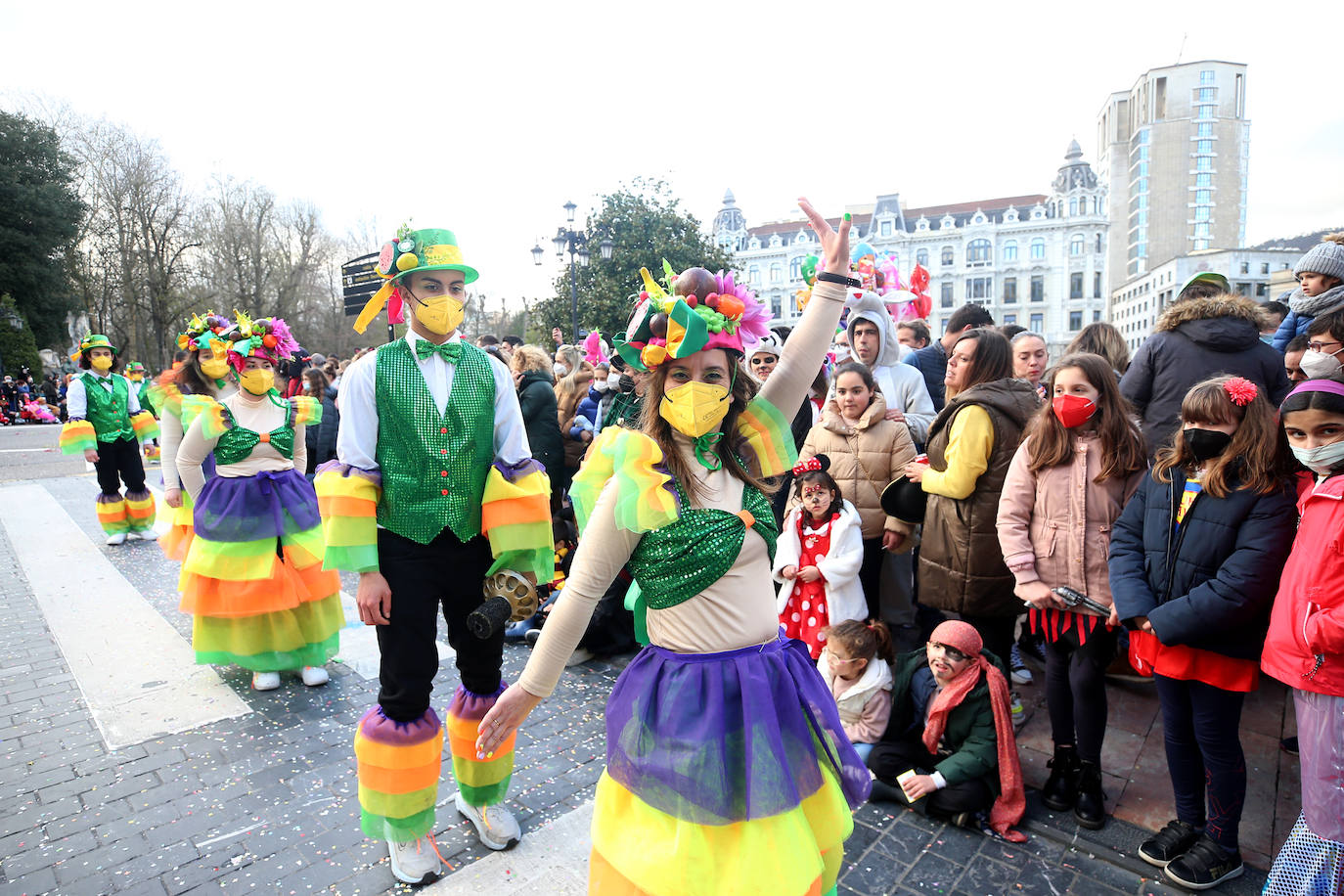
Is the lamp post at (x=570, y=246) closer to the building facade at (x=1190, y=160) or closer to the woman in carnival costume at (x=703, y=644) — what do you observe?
the woman in carnival costume at (x=703, y=644)

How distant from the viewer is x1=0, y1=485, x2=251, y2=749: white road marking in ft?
13.0

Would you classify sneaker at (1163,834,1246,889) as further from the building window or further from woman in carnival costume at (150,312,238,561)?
the building window

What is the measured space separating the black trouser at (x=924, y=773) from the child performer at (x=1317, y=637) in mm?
930

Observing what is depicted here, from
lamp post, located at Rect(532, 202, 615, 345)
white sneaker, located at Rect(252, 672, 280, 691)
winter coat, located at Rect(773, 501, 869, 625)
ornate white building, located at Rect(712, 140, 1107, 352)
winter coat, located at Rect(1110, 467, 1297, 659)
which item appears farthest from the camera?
ornate white building, located at Rect(712, 140, 1107, 352)

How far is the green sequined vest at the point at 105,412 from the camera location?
8.24 m

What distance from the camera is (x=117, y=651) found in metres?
4.90

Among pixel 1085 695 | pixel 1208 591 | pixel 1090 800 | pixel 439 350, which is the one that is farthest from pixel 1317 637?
pixel 439 350

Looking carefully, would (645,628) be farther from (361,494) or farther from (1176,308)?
(1176,308)

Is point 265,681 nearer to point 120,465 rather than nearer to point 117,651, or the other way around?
point 117,651

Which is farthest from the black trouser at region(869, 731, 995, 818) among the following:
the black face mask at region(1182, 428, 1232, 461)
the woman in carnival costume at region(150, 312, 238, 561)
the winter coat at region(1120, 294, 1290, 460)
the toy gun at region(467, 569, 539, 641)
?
the woman in carnival costume at region(150, 312, 238, 561)

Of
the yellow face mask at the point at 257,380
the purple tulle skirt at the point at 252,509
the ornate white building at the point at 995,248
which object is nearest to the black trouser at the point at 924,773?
the purple tulle skirt at the point at 252,509

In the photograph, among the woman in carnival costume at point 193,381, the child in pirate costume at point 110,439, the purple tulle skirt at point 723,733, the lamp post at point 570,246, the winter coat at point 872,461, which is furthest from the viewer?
the lamp post at point 570,246

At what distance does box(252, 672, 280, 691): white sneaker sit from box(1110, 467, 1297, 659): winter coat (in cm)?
449

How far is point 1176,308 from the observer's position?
3.84 meters
